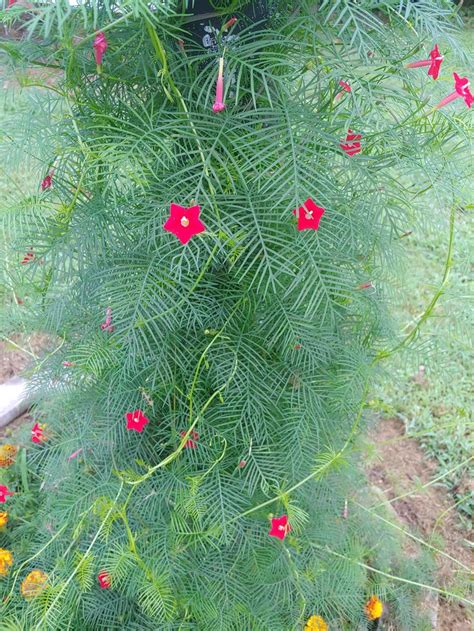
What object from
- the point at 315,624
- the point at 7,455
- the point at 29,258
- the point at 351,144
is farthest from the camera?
the point at 7,455

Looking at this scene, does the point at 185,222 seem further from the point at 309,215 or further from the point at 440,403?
the point at 440,403

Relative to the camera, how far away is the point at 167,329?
1141mm

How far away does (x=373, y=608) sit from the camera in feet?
5.43

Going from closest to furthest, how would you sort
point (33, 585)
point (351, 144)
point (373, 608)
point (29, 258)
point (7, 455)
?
point (351, 144) → point (29, 258) → point (33, 585) → point (373, 608) → point (7, 455)

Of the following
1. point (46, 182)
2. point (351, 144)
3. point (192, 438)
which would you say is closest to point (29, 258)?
point (46, 182)

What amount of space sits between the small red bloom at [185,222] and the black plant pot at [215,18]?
10.5 inches

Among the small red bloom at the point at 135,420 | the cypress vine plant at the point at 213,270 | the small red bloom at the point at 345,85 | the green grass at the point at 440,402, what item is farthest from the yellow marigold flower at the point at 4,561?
the small red bloom at the point at 345,85

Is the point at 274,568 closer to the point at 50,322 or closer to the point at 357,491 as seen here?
the point at 357,491

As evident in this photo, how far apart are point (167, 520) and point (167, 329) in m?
0.49

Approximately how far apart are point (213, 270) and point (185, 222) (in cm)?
27

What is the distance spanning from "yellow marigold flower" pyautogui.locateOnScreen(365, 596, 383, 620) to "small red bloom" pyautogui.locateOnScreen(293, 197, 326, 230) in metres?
1.20

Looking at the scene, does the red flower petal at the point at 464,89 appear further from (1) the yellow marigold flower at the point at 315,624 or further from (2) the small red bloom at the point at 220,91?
(1) the yellow marigold flower at the point at 315,624

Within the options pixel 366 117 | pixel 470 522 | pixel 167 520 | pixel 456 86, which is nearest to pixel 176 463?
pixel 167 520

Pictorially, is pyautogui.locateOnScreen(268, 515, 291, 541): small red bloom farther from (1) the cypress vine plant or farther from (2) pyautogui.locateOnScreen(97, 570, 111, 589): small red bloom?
(2) pyautogui.locateOnScreen(97, 570, 111, 589): small red bloom
